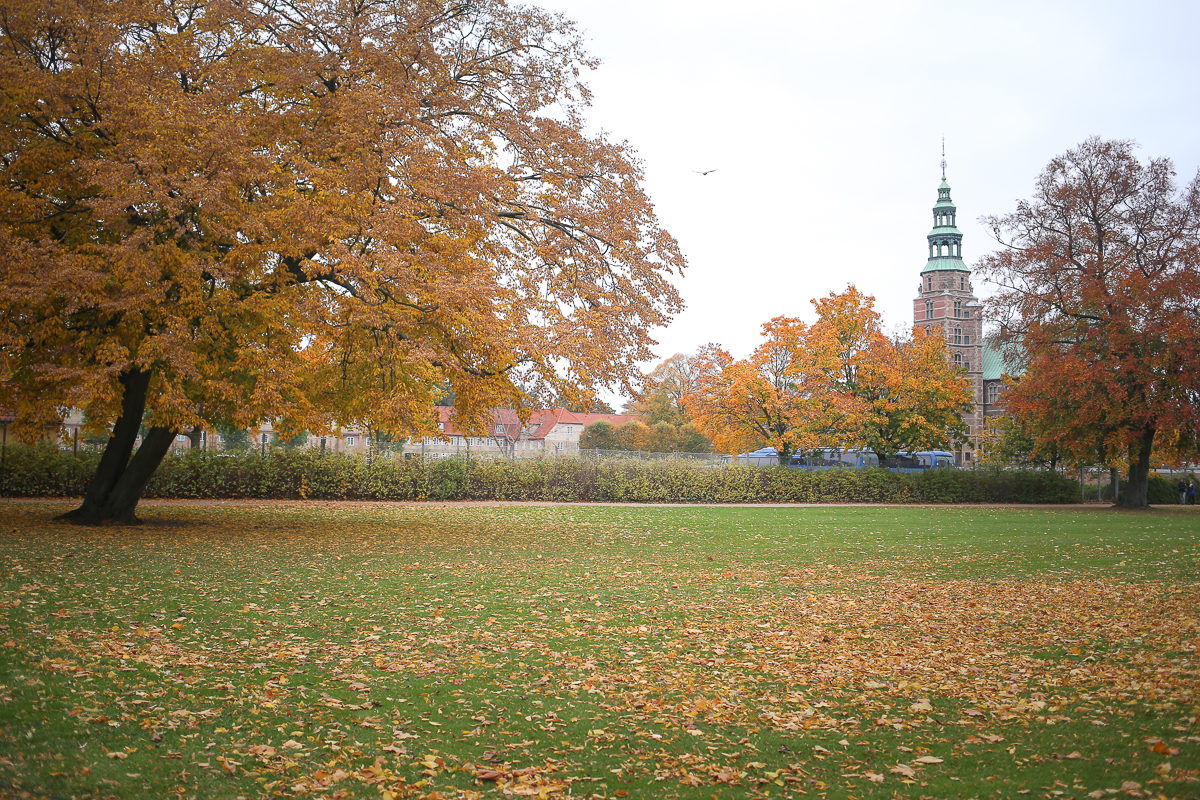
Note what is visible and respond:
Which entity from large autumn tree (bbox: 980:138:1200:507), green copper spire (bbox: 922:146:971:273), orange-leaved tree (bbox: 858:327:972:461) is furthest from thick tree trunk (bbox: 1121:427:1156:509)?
green copper spire (bbox: 922:146:971:273)

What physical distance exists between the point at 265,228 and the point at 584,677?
9.81 m

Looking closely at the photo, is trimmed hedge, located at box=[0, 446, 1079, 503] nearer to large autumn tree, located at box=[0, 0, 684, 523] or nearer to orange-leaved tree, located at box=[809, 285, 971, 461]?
orange-leaved tree, located at box=[809, 285, 971, 461]

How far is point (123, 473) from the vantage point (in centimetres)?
1603

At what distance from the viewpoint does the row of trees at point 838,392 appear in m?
36.1

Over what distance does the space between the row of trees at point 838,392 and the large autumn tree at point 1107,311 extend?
20.6 ft

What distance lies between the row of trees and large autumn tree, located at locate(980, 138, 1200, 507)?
629 cm

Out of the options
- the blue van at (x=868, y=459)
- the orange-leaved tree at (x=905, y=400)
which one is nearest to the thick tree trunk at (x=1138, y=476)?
the orange-leaved tree at (x=905, y=400)

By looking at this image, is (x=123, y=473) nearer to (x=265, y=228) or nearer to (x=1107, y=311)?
(x=265, y=228)

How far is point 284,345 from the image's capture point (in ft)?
43.5

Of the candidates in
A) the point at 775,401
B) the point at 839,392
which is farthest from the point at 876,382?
the point at 775,401

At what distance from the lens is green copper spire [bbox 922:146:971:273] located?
90.6 metres

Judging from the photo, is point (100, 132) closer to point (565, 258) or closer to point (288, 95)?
point (288, 95)

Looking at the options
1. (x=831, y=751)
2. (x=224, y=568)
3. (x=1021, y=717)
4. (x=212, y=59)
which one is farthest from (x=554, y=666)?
(x=212, y=59)

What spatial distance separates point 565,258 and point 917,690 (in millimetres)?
11808
